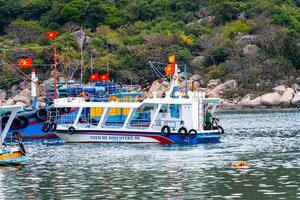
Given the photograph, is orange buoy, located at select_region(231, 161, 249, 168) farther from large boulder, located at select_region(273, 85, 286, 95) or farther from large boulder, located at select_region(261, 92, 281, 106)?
large boulder, located at select_region(273, 85, 286, 95)

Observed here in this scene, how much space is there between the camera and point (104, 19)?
138 meters

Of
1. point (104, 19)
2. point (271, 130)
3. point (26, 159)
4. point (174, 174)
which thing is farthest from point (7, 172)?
point (104, 19)

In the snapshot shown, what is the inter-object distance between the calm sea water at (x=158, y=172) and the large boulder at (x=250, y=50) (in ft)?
191

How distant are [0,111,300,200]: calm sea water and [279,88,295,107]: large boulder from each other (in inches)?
1804

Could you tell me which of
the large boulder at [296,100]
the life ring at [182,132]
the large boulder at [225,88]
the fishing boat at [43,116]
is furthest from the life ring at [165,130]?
the large boulder at [225,88]

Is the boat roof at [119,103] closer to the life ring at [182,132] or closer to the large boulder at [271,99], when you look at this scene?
the life ring at [182,132]

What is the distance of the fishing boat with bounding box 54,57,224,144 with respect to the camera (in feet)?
200

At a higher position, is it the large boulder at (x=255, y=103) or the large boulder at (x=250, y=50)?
the large boulder at (x=250, y=50)

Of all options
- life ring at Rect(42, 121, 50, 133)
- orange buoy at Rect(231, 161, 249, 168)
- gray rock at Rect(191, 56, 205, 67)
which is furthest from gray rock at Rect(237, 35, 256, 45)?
orange buoy at Rect(231, 161, 249, 168)

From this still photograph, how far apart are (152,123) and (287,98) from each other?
171ft

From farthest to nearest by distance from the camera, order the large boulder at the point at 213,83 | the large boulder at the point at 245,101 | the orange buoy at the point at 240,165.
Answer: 1. the large boulder at the point at 213,83
2. the large boulder at the point at 245,101
3. the orange buoy at the point at 240,165

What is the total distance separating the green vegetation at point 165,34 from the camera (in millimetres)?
119688

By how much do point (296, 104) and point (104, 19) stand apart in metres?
38.0

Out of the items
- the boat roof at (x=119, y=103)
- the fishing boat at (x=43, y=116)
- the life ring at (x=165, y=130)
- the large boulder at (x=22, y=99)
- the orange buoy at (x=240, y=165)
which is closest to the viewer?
the orange buoy at (x=240, y=165)
